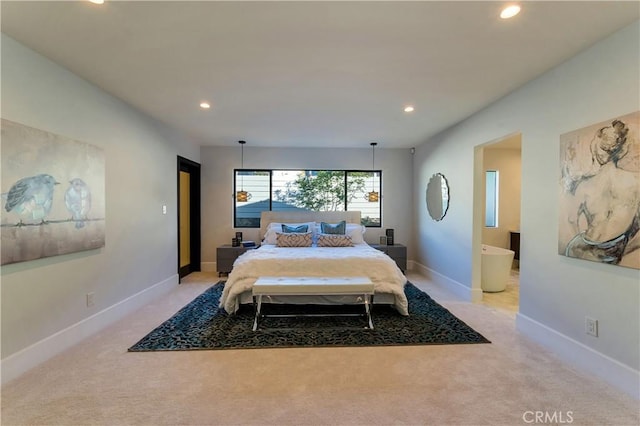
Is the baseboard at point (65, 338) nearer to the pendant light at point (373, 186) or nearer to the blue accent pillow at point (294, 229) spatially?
the blue accent pillow at point (294, 229)

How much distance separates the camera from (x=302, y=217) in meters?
5.86

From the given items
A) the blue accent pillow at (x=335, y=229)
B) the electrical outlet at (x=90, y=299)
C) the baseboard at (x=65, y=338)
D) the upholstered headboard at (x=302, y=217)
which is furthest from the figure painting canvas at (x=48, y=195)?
the blue accent pillow at (x=335, y=229)

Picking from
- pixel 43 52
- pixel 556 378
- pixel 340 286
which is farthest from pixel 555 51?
pixel 43 52

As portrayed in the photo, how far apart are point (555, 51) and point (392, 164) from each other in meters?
3.84

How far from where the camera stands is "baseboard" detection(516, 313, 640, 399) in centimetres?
198

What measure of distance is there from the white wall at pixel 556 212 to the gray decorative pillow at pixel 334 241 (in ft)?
6.38

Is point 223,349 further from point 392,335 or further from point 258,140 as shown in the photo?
point 258,140

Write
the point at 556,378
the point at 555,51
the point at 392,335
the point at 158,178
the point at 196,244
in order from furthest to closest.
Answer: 1. the point at 196,244
2. the point at 158,178
3. the point at 392,335
4. the point at 555,51
5. the point at 556,378

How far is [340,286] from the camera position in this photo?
121 inches

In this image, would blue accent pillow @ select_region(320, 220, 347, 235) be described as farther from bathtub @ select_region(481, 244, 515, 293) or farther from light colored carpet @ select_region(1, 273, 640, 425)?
light colored carpet @ select_region(1, 273, 640, 425)

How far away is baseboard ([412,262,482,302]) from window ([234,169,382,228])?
1.30m

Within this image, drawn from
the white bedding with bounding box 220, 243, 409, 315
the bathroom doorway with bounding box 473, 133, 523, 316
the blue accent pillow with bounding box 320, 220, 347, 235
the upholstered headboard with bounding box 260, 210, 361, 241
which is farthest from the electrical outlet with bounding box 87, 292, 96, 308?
the bathroom doorway with bounding box 473, 133, 523, 316

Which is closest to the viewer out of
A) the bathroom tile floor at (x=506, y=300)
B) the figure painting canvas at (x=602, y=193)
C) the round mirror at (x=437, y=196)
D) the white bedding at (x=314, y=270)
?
the figure painting canvas at (x=602, y=193)

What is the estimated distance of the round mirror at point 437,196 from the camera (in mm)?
4730
